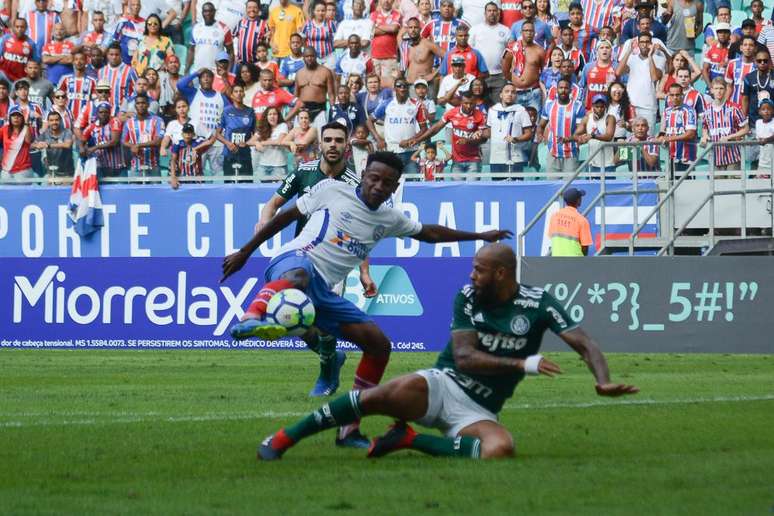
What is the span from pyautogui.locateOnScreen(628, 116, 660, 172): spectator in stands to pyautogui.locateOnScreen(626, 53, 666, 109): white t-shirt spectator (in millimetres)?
408

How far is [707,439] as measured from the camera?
10000mm

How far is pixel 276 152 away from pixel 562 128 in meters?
4.82

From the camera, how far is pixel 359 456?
9312mm

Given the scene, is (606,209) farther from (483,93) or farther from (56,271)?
(56,271)

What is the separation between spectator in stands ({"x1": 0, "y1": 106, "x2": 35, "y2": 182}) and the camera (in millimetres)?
27000

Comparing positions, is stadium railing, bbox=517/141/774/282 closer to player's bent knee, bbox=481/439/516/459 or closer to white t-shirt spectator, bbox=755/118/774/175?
white t-shirt spectator, bbox=755/118/774/175

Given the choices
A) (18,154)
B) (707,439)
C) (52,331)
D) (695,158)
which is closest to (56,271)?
(52,331)

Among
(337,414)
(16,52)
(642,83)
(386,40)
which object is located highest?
(386,40)

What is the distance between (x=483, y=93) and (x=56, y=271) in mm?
7267

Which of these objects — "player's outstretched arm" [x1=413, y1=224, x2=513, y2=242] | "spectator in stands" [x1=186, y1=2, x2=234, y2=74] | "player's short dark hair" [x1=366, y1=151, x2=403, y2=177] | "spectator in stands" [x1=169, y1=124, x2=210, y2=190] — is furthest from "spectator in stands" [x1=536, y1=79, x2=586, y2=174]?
"player's short dark hair" [x1=366, y1=151, x2=403, y2=177]

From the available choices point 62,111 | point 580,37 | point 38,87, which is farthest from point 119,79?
point 580,37

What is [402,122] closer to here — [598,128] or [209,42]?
[598,128]

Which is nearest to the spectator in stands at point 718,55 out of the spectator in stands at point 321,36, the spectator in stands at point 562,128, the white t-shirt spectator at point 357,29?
the spectator in stands at point 562,128

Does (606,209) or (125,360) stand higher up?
(606,209)
